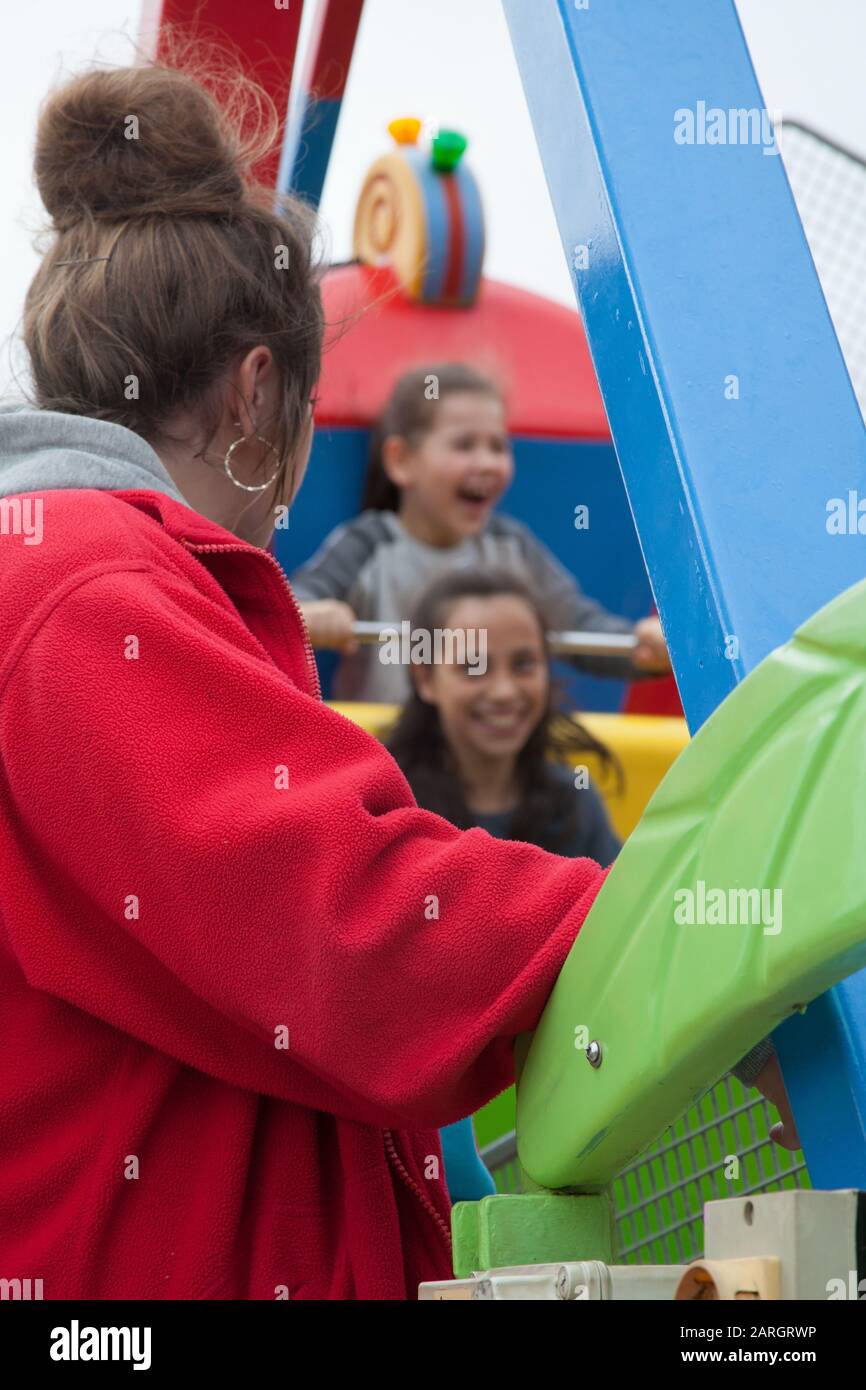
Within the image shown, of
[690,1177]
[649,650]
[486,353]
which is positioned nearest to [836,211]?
[649,650]

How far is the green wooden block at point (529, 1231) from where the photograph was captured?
71 centimetres

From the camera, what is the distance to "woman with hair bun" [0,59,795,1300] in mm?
689

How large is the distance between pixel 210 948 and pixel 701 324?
36 centimetres

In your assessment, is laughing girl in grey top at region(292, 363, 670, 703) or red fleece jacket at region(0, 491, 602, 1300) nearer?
red fleece jacket at region(0, 491, 602, 1300)

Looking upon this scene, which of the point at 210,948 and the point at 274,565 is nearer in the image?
the point at 210,948

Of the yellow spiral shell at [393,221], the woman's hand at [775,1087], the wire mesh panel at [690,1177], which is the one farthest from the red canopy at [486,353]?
the woman's hand at [775,1087]

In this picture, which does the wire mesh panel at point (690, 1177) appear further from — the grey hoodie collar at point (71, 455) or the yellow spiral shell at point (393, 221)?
the yellow spiral shell at point (393, 221)

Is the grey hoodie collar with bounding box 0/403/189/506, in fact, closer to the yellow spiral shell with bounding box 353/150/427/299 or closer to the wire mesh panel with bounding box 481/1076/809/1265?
the wire mesh panel with bounding box 481/1076/809/1265

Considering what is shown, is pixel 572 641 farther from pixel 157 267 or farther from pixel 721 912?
pixel 721 912

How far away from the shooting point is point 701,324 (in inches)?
31.4

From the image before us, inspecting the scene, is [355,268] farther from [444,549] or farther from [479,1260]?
[479,1260]

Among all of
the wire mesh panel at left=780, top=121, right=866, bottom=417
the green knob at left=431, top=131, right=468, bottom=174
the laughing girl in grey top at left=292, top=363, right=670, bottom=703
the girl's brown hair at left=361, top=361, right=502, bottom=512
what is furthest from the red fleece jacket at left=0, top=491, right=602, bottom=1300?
the green knob at left=431, top=131, right=468, bottom=174

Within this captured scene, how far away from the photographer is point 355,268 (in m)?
3.44

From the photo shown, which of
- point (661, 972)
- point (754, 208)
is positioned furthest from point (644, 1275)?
point (754, 208)
